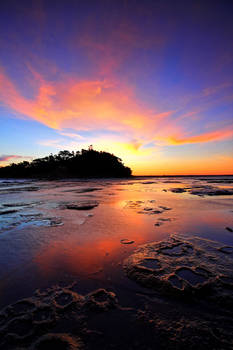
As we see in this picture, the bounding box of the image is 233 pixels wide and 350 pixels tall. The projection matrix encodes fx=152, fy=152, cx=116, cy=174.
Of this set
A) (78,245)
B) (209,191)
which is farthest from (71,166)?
(78,245)

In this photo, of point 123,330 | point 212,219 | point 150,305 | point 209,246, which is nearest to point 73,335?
point 123,330

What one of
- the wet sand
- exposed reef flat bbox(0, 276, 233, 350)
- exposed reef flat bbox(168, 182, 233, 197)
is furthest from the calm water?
exposed reef flat bbox(168, 182, 233, 197)

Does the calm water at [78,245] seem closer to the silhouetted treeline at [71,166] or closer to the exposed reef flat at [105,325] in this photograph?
the exposed reef flat at [105,325]

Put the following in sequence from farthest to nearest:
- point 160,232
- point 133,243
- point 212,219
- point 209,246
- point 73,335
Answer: point 212,219, point 160,232, point 133,243, point 209,246, point 73,335

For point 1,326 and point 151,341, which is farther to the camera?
point 1,326

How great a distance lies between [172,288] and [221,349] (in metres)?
0.64

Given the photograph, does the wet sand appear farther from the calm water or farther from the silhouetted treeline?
the silhouetted treeline

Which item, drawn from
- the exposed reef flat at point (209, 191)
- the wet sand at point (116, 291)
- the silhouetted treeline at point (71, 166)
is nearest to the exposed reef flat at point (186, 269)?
the wet sand at point (116, 291)

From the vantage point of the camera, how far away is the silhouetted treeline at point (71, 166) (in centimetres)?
7856

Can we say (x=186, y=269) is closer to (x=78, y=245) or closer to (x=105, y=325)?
(x=105, y=325)

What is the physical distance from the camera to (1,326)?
1225mm

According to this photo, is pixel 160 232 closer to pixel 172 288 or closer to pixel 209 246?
pixel 209 246

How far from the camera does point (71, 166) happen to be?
83.7 m

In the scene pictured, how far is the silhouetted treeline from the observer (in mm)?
78562
